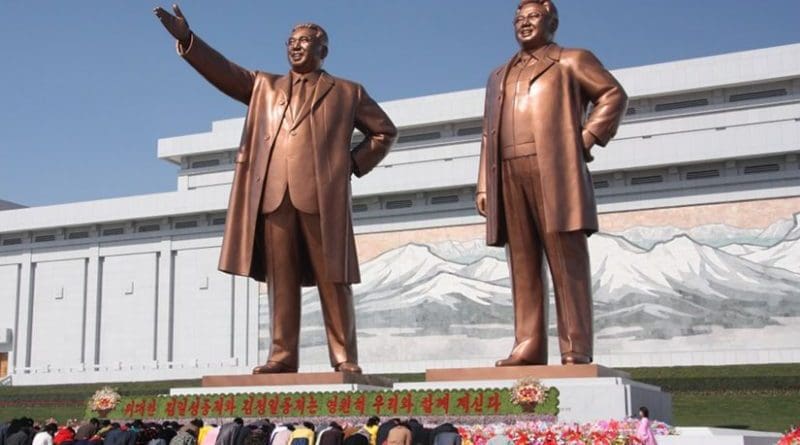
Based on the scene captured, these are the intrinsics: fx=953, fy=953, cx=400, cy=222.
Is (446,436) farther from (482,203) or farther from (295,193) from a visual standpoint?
(295,193)

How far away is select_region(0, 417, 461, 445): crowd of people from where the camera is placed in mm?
6461

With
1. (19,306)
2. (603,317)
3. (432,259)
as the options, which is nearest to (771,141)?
(603,317)

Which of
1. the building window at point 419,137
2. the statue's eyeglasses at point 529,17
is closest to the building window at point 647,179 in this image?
the building window at point 419,137

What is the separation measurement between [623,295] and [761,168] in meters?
4.02

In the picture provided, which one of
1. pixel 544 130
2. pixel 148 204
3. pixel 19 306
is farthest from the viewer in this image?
pixel 19 306

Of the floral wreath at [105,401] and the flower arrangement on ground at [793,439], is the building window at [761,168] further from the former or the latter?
the flower arrangement on ground at [793,439]

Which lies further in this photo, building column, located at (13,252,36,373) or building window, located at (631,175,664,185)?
building column, located at (13,252,36,373)

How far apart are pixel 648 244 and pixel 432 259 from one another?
510 centimetres

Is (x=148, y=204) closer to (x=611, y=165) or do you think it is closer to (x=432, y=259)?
(x=432, y=259)

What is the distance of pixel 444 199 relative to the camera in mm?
23281

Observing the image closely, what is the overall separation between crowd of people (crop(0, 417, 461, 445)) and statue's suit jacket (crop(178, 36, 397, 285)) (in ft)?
5.82

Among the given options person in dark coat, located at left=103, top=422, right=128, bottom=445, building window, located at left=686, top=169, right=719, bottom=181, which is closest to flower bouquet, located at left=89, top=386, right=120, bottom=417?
person in dark coat, located at left=103, top=422, right=128, bottom=445

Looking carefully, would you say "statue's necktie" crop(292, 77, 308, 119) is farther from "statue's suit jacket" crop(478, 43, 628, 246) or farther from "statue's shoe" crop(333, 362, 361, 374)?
"statue's shoe" crop(333, 362, 361, 374)

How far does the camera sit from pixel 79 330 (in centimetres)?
2708
